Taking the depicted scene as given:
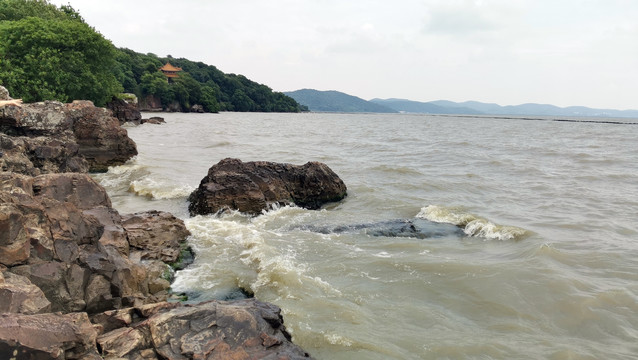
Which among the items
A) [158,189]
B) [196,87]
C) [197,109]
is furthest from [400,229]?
[196,87]

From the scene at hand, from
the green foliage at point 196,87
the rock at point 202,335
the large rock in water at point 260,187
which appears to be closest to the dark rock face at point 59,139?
the large rock in water at point 260,187

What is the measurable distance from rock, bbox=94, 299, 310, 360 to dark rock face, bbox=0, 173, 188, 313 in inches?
31.7

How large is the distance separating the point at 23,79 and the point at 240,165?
24789 mm

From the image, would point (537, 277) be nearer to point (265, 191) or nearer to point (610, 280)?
point (610, 280)

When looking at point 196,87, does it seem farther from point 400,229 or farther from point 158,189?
point 400,229

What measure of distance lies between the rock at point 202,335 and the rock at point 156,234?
134 inches

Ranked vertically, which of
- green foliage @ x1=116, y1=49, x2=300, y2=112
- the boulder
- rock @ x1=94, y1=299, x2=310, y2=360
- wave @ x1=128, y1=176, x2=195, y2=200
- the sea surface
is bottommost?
the sea surface

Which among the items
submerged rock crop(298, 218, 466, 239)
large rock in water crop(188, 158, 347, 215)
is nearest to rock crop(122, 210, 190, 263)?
large rock in water crop(188, 158, 347, 215)

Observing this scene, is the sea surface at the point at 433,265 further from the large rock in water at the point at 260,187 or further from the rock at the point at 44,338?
the rock at the point at 44,338

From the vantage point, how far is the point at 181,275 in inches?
303

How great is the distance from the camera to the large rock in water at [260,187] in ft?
40.1

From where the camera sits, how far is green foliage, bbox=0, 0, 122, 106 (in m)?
29.0

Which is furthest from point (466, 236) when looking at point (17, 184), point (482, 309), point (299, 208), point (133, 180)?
point (133, 180)

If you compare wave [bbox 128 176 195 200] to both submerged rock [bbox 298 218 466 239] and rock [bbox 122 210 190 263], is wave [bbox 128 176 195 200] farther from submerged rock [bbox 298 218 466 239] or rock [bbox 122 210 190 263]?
submerged rock [bbox 298 218 466 239]
